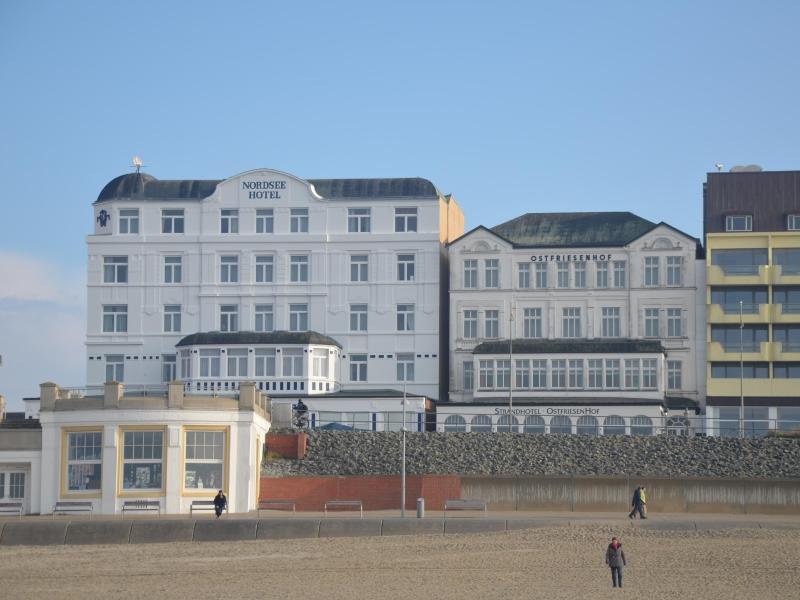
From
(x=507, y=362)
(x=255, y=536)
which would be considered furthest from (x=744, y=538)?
(x=507, y=362)

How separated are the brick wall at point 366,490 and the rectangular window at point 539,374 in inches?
752

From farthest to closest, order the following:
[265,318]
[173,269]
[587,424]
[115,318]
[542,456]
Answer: [173,269] < [115,318] < [265,318] < [587,424] < [542,456]

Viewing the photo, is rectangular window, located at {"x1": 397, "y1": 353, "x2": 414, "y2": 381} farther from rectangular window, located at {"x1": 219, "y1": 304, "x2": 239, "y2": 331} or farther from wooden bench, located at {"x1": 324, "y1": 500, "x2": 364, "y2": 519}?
wooden bench, located at {"x1": 324, "y1": 500, "x2": 364, "y2": 519}

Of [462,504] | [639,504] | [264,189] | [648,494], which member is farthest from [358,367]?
[639,504]

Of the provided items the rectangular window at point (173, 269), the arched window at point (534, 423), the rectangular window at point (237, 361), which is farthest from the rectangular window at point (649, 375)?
the rectangular window at point (173, 269)

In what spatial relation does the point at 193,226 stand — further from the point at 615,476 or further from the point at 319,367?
the point at 615,476

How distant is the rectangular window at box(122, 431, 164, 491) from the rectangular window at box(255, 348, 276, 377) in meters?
22.3

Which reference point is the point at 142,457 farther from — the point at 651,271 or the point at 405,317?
the point at 651,271

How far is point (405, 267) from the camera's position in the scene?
87750mm

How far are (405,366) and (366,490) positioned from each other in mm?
20487

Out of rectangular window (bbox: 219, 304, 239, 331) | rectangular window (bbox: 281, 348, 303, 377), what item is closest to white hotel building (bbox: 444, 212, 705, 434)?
rectangular window (bbox: 281, 348, 303, 377)

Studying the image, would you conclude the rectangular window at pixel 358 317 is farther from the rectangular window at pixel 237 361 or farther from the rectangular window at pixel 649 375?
the rectangular window at pixel 649 375

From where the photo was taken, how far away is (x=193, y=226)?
291 feet

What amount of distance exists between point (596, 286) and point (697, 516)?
2522cm
